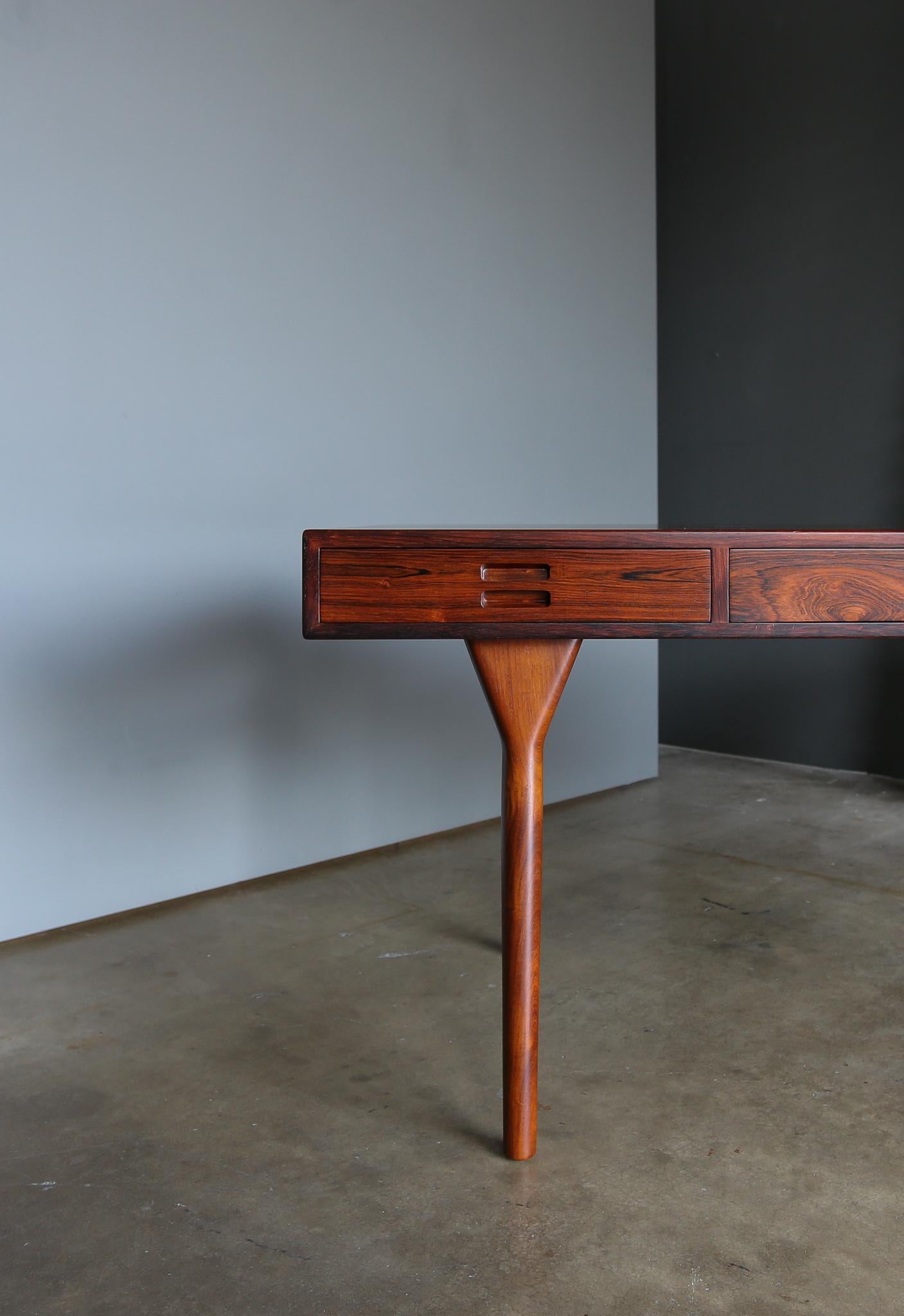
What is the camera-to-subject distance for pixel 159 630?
8.67ft

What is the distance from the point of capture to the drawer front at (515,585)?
1415 mm

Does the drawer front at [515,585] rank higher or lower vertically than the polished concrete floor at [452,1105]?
higher

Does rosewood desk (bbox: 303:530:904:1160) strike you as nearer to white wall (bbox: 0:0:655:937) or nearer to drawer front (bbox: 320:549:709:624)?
drawer front (bbox: 320:549:709:624)

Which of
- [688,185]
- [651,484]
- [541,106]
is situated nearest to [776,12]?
[688,185]

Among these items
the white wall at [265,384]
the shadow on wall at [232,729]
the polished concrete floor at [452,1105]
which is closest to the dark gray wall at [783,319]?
the white wall at [265,384]

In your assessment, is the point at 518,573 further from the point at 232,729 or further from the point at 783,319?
the point at 783,319

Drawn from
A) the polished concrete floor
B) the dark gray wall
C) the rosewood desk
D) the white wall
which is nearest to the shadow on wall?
the white wall

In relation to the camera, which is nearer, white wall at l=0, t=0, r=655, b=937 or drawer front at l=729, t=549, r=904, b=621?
drawer front at l=729, t=549, r=904, b=621

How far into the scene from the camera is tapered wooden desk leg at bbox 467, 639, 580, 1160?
1485 mm

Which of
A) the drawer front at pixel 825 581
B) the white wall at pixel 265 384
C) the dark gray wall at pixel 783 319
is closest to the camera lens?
the drawer front at pixel 825 581

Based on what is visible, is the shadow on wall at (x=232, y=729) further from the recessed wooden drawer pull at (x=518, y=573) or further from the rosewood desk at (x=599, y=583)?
the recessed wooden drawer pull at (x=518, y=573)

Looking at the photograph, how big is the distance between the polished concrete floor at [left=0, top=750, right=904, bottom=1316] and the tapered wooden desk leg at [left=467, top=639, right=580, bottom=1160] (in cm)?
10

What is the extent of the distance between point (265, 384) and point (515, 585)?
1.58 meters

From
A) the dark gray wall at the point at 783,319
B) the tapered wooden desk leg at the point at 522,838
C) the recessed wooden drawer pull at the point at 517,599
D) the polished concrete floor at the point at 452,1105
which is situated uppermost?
the dark gray wall at the point at 783,319
